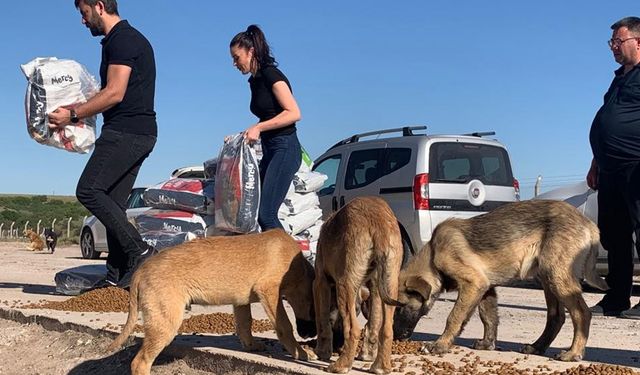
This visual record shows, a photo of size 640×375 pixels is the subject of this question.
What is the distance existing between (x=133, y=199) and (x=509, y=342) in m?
14.8

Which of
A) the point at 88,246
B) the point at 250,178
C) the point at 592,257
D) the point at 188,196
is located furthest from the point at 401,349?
the point at 88,246

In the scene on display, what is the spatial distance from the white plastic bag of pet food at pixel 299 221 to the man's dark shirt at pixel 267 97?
8.05 ft

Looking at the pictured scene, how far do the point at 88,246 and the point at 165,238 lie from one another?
43.6 feet

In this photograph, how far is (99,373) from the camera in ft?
20.6

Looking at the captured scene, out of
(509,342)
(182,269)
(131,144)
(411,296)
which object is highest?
(131,144)

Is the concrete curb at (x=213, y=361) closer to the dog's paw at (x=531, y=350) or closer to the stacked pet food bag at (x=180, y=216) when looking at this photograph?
the dog's paw at (x=531, y=350)

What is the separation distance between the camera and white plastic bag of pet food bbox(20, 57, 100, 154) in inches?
333

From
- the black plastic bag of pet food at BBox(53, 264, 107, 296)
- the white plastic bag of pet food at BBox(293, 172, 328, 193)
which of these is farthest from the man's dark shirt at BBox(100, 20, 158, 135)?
the white plastic bag of pet food at BBox(293, 172, 328, 193)

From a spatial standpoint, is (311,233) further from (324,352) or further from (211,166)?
(324,352)

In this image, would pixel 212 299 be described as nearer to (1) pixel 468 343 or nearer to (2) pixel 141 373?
(2) pixel 141 373

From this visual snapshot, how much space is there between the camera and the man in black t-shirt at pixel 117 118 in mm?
7645

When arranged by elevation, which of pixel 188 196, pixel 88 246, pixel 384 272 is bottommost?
pixel 88 246

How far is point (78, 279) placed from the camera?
30.3 feet

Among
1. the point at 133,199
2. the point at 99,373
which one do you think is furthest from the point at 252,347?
the point at 133,199
